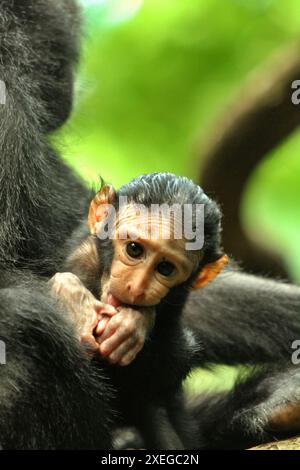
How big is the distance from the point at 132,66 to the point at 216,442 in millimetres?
3367

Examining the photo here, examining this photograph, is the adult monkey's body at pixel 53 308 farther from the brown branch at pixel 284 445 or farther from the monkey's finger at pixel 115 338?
the brown branch at pixel 284 445

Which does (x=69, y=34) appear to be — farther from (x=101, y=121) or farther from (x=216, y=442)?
(x=101, y=121)

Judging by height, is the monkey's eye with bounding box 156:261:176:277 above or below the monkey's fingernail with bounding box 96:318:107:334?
above

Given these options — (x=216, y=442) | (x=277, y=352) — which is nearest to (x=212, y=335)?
(x=277, y=352)

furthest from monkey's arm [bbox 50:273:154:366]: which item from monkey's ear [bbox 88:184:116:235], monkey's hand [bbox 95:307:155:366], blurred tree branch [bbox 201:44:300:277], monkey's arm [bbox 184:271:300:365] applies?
blurred tree branch [bbox 201:44:300:277]

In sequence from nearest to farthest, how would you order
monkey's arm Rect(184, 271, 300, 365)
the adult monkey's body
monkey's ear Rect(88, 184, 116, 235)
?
the adult monkey's body, monkey's ear Rect(88, 184, 116, 235), monkey's arm Rect(184, 271, 300, 365)

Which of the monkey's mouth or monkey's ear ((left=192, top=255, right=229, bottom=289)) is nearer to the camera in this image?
the monkey's mouth

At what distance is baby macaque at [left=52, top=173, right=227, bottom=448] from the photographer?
2363 mm

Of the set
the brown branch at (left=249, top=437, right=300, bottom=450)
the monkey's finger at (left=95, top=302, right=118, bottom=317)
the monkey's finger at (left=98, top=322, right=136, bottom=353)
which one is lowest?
the brown branch at (left=249, top=437, right=300, bottom=450)

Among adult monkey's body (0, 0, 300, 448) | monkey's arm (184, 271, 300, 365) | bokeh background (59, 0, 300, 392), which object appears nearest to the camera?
adult monkey's body (0, 0, 300, 448)

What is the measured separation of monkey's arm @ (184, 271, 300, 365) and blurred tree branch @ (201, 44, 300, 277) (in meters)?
1.15

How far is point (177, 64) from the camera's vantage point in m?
5.80

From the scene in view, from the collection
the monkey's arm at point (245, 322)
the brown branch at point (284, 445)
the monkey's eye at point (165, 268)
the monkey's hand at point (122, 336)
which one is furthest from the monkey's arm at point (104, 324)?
the monkey's arm at point (245, 322)

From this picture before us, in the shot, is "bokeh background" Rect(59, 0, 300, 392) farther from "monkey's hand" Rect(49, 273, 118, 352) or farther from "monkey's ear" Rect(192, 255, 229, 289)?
"monkey's hand" Rect(49, 273, 118, 352)
